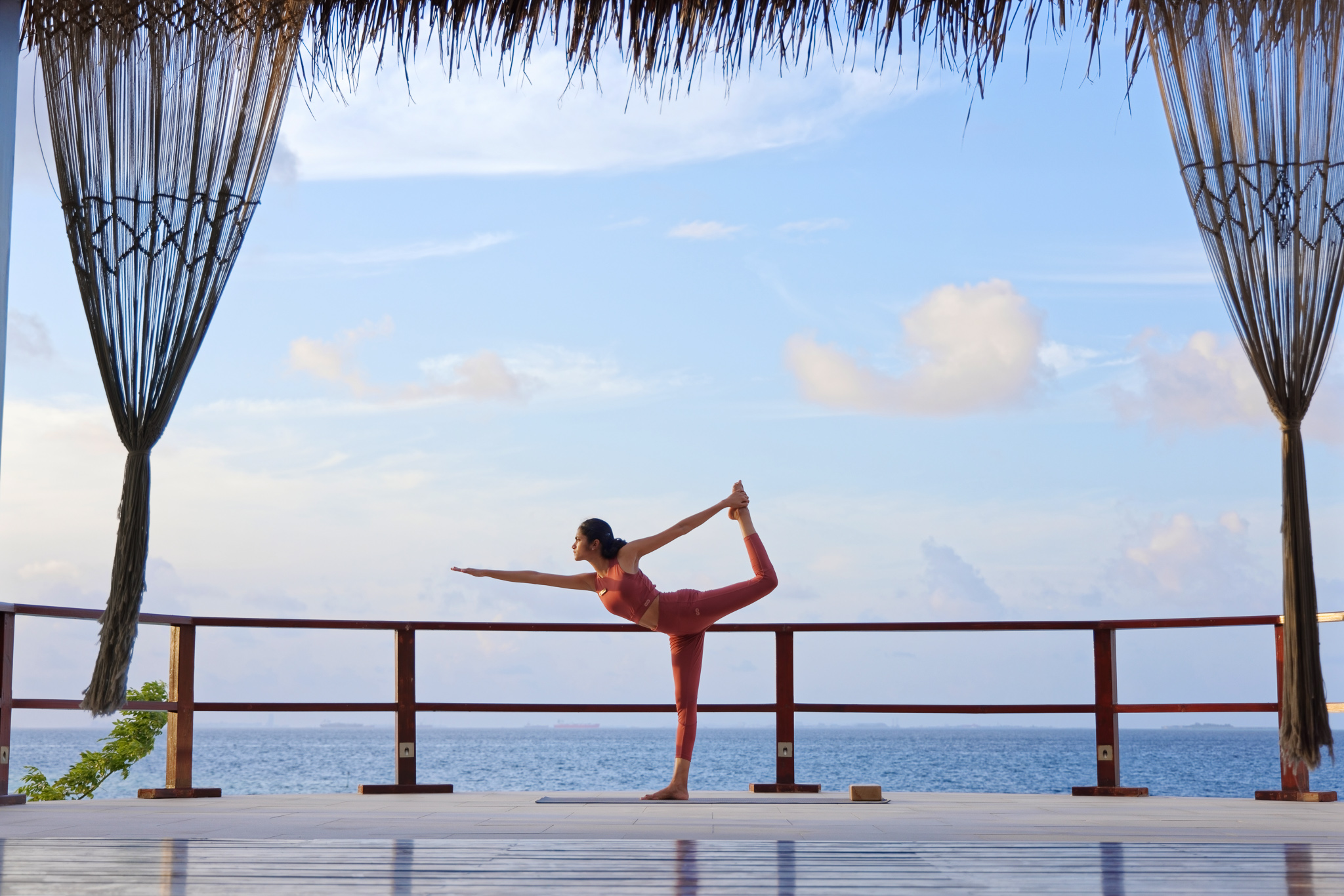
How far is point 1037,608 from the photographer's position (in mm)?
35938

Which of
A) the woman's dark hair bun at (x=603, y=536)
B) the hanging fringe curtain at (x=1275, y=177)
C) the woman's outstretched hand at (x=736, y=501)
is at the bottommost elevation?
the woman's dark hair bun at (x=603, y=536)

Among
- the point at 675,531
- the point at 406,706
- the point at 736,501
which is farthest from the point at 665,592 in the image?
the point at 406,706

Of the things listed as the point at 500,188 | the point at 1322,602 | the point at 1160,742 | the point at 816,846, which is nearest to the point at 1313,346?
the point at 1322,602

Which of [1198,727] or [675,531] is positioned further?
[1198,727]

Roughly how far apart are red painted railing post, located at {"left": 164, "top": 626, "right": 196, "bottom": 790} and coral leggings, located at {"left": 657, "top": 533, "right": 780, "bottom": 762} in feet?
6.55

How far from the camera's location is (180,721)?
5.36m

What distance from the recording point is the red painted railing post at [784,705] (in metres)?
5.69

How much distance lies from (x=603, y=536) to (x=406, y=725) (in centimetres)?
135

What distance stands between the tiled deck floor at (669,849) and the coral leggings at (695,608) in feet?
2.19

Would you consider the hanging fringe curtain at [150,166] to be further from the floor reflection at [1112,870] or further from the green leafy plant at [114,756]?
the green leafy plant at [114,756]

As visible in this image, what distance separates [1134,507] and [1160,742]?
35.7 meters

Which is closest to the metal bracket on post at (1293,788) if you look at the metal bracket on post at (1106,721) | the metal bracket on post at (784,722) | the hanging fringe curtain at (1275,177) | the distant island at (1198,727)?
the hanging fringe curtain at (1275,177)

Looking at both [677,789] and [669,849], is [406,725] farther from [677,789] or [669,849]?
[669,849]

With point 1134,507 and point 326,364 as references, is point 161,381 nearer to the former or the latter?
point 326,364
